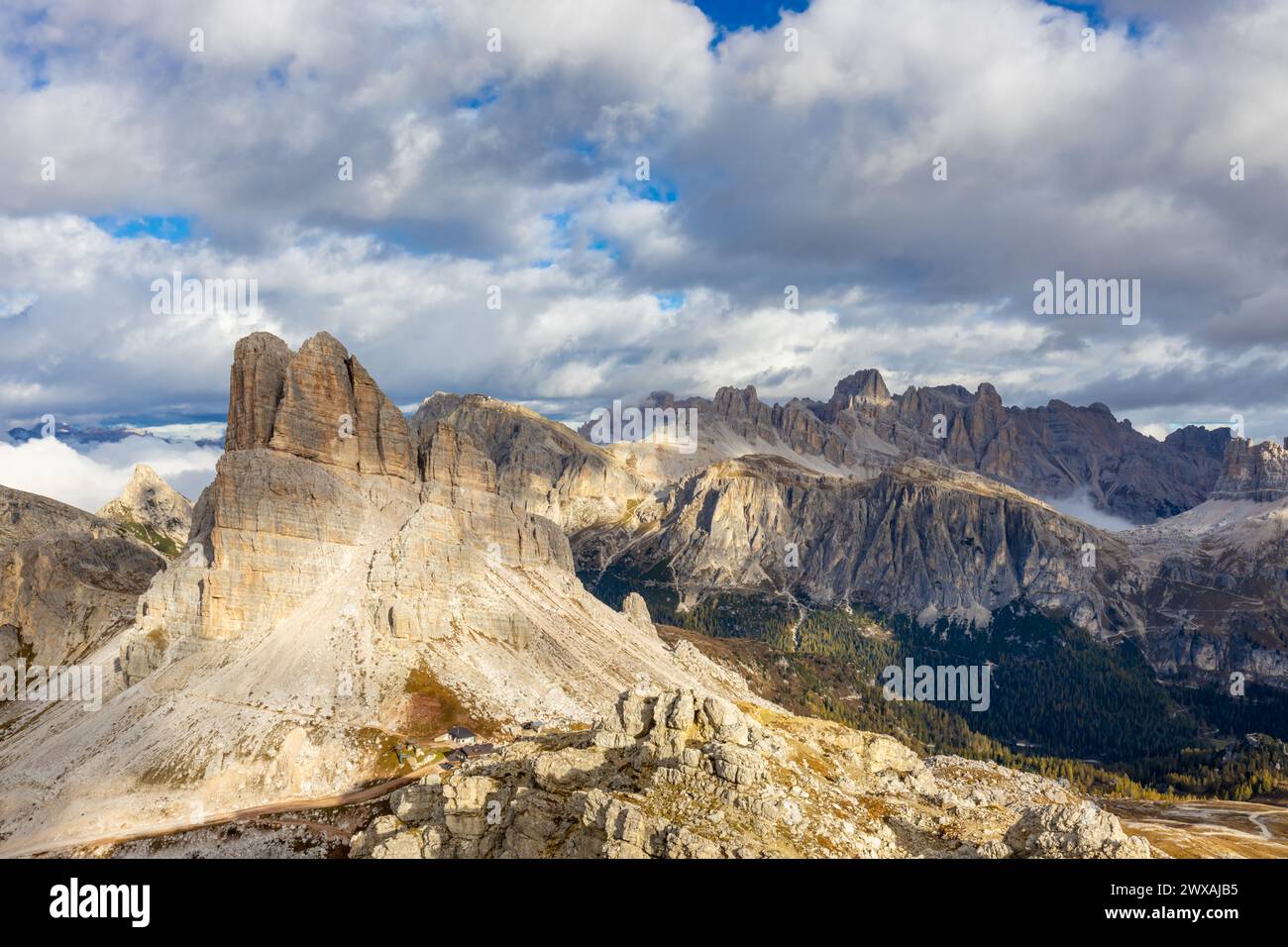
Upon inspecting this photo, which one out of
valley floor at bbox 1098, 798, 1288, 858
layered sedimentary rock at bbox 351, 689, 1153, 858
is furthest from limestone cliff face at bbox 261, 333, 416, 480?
valley floor at bbox 1098, 798, 1288, 858

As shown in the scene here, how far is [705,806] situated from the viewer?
171 ft

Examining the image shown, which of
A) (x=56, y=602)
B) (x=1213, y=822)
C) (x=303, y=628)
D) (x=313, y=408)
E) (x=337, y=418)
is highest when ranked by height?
(x=313, y=408)

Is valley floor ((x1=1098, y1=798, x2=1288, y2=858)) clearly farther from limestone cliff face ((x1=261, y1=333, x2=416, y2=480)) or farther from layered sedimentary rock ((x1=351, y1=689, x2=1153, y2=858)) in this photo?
limestone cliff face ((x1=261, y1=333, x2=416, y2=480))

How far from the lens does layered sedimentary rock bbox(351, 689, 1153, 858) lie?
47906 millimetres

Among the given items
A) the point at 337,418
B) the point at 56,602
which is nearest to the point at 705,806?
the point at 337,418

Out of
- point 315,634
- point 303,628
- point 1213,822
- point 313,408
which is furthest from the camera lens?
point 313,408

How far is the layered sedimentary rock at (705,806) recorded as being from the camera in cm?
4791

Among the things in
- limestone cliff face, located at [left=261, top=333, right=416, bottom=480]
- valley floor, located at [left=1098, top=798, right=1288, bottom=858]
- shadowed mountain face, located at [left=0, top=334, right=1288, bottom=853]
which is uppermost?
limestone cliff face, located at [left=261, top=333, right=416, bottom=480]

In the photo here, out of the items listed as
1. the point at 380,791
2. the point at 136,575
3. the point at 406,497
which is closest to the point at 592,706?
the point at 380,791

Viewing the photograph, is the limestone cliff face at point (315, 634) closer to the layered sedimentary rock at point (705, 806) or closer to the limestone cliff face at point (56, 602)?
the limestone cliff face at point (56, 602)

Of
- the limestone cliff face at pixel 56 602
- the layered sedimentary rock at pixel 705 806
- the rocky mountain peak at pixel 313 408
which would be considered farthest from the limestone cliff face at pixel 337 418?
the layered sedimentary rock at pixel 705 806

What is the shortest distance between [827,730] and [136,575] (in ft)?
572

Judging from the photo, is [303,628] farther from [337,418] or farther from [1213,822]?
[1213,822]
